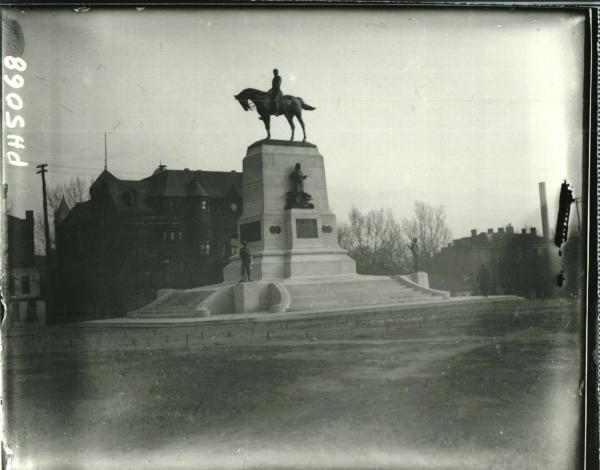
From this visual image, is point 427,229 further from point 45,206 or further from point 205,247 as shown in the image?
point 45,206

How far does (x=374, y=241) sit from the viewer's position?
7004 mm

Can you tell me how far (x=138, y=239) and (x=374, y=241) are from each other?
276cm

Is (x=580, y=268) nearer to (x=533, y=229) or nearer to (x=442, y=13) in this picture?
(x=533, y=229)

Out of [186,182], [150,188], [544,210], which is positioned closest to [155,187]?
[150,188]

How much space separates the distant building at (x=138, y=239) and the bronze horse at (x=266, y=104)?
0.82 m

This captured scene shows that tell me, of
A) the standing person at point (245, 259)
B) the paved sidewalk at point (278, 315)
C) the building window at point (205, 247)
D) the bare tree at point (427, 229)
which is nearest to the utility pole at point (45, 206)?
the paved sidewalk at point (278, 315)

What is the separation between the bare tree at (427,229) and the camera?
619 cm

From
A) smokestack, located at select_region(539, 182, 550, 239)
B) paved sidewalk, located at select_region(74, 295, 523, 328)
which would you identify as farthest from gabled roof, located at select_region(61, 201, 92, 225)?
smokestack, located at select_region(539, 182, 550, 239)

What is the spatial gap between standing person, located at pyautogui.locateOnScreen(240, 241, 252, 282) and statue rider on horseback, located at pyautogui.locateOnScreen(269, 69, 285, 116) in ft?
5.71

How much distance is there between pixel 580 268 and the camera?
5.49 metres

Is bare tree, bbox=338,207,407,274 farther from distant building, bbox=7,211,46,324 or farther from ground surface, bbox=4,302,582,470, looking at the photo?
distant building, bbox=7,211,46,324

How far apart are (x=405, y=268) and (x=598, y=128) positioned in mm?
2386

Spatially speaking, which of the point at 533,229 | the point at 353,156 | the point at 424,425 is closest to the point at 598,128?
the point at 533,229

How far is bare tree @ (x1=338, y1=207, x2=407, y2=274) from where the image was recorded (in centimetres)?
661
